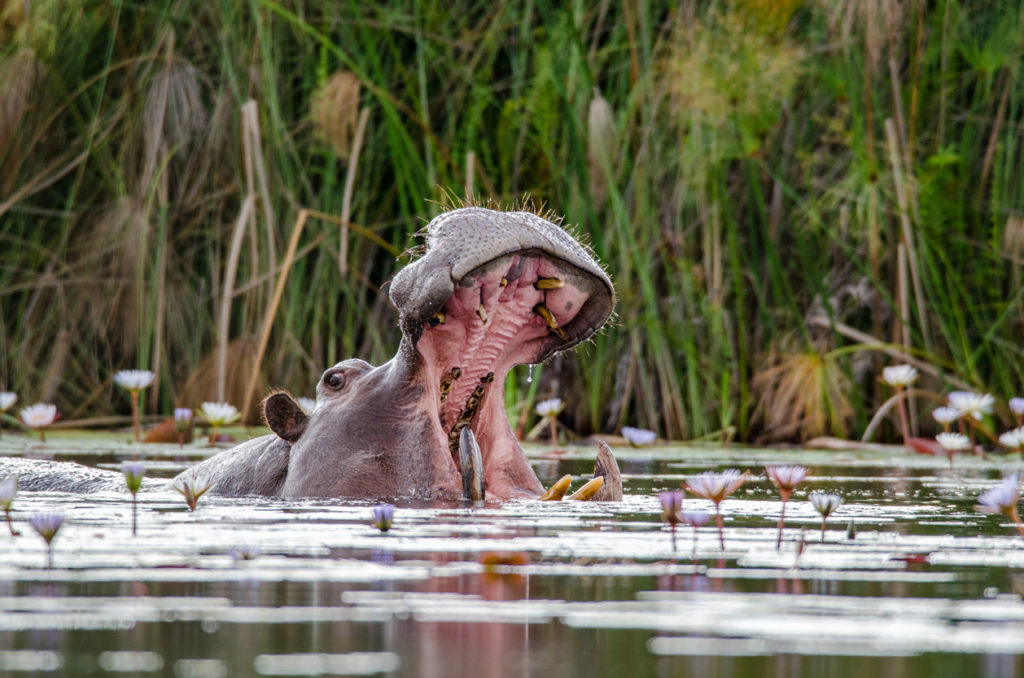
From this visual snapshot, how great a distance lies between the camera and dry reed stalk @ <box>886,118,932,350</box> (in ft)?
20.4

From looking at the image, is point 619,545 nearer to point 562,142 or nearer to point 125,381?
point 125,381

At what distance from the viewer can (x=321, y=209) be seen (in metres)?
7.37

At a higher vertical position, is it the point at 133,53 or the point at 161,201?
the point at 133,53

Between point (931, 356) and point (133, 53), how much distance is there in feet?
14.6

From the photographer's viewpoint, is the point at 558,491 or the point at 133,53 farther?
the point at 133,53

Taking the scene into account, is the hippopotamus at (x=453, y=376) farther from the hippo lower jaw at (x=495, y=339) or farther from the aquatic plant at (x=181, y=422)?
the aquatic plant at (x=181, y=422)

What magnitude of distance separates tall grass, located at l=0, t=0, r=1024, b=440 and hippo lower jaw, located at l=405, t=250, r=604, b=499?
2.98 metres

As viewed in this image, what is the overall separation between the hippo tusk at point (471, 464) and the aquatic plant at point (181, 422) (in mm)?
2767

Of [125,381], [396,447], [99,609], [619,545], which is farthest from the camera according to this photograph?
[125,381]

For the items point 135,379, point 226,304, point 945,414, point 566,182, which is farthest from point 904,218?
point 135,379

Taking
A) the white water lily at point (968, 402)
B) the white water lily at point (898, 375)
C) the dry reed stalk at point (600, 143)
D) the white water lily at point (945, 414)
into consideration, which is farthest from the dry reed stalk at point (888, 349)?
the dry reed stalk at point (600, 143)

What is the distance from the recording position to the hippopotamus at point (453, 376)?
121 inches

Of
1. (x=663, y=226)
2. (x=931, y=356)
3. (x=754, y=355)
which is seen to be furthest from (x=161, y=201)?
(x=931, y=356)

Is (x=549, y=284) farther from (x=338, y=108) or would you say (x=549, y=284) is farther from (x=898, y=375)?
(x=338, y=108)
